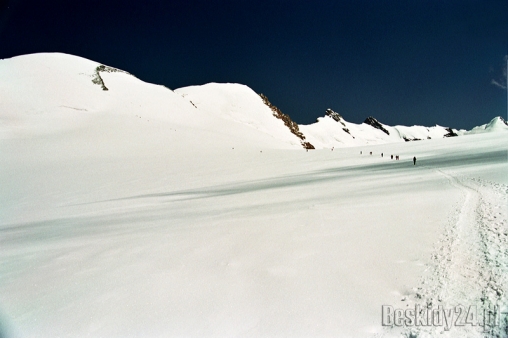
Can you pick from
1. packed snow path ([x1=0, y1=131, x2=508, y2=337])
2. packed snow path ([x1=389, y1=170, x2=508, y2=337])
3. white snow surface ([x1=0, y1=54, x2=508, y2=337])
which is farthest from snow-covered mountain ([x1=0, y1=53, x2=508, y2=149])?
packed snow path ([x1=389, y1=170, x2=508, y2=337])

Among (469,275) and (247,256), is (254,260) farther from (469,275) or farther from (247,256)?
(469,275)

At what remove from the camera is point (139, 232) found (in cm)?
872

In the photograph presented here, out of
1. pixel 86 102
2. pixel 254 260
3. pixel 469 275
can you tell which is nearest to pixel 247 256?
pixel 254 260

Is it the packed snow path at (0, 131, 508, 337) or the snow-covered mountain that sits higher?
the snow-covered mountain

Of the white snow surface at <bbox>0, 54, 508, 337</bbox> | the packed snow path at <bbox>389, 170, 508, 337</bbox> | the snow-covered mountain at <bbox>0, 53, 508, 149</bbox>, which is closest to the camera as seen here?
the packed snow path at <bbox>389, 170, 508, 337</bbox>

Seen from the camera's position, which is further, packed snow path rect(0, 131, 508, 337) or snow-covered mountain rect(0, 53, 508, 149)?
snow-covered mountain rect(0, 53, 508, 149)

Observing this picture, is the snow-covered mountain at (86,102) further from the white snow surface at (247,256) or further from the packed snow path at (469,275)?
the packed snow path at (469,275)

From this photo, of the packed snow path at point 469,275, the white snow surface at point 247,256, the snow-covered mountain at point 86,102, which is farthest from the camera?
the snow-covered mountain at point 86,102

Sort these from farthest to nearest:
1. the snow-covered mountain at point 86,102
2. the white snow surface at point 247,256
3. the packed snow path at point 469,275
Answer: the snow-covered mountain at point 86,102, the white snow surface at point 247,256, the packed snow path at point 469,275

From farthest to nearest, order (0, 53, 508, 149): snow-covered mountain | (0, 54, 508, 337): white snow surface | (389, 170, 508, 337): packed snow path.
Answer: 1. (0, 53, 508, 149): snow-covered mountain
2. (0, 54, 508, 337): white snow surface
3. (389, 170, 508, 337): packed snow path

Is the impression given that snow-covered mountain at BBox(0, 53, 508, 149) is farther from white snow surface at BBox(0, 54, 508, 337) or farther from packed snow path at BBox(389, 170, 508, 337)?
packed snow path at BBox(389, 170, 508, 337)

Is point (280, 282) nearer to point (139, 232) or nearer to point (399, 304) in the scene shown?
point (399, 304)

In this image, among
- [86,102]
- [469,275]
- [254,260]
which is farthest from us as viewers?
[86,102]

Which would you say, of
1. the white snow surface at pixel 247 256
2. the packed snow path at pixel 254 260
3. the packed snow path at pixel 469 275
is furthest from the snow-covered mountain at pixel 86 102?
the packed snow path at pixel 469 275
